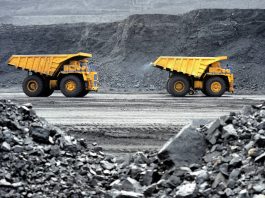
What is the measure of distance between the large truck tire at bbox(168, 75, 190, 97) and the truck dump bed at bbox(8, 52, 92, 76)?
141 inches

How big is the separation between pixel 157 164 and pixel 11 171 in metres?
1.94

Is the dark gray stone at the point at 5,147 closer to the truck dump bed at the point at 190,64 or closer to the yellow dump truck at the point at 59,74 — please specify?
the yellow dump truck at the point at 59,74

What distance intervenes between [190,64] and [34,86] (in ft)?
21.0

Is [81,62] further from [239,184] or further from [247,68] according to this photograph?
[239,184]

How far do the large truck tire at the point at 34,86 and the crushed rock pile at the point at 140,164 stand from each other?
12206 mm

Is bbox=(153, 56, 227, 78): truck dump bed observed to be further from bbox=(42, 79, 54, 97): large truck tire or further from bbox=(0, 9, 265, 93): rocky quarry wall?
bbox=(0, 9, 265, 93): rocky quarry wall

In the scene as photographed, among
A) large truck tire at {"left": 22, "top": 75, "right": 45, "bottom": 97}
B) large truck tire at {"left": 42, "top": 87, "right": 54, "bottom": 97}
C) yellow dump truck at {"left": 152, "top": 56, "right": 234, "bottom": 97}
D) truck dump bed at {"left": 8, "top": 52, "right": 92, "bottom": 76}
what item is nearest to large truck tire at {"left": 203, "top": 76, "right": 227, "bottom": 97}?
yellow dump truck at {"left": 152, "top": 56, "right": 234, "bottom": 97}

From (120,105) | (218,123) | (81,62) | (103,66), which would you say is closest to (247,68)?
(103,66)

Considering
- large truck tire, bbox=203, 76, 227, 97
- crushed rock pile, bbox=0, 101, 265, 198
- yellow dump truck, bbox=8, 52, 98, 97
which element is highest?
yellow dump truck, bbox=8, 52, 98, 97

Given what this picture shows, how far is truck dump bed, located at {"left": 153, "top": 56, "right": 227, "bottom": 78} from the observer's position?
798 inches

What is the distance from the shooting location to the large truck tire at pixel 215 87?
20.1 metres

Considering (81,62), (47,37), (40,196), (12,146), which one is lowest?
(40,196)

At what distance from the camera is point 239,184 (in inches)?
213

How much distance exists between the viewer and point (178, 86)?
20.6 meters
